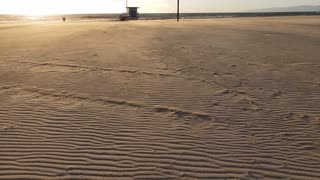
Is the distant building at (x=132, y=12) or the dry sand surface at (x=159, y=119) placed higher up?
the dry sand surface at (x=159, y=119)

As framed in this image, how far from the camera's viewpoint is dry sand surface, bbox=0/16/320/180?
19.0 ft

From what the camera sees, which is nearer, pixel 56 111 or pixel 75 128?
pixel 75 128

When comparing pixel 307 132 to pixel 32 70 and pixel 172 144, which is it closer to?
pixel 172 144

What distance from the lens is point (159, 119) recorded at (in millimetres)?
7797

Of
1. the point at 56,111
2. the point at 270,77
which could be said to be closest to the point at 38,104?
the point at 56,111

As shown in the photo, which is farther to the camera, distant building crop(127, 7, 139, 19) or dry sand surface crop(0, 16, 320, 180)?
distant building crop(127, 7, 139, 19)

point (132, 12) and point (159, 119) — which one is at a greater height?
point (159, 119)

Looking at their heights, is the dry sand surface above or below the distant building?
above

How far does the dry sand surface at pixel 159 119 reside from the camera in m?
5.80

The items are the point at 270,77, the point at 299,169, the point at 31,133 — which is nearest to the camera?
the point at 299,169

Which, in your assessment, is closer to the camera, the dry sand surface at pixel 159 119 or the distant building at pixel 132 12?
the dry sand surface at pixel 159 119

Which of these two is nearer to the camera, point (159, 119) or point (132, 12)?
point (159, 119)

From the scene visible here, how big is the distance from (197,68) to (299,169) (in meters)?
7.21

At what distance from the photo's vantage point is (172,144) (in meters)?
6.55
